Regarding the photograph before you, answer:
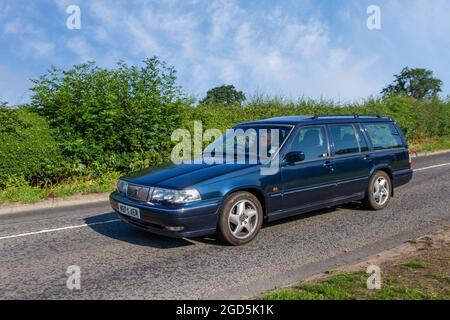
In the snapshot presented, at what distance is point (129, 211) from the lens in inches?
223

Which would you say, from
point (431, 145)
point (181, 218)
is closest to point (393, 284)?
point (181, 218)

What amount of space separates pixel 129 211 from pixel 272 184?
2046 mm

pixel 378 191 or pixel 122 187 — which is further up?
pixel 122 187

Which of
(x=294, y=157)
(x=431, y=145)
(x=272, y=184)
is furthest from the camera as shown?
(x=431, y=145)

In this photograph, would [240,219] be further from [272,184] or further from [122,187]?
[122,187]

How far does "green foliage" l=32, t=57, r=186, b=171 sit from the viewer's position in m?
10.9

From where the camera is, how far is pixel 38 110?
11.1 meters

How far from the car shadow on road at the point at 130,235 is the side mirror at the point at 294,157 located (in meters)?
1.87

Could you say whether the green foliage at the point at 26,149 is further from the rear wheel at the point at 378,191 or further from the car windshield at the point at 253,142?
the rear wheel at the point at 378,191

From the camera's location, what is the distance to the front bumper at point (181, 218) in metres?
5.16

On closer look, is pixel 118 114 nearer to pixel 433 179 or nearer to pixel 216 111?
pixel 216 111

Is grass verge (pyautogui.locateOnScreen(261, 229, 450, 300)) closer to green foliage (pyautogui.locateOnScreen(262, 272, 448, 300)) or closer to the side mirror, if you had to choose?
green foliage (pyautogui.locateOnScreen(262, 272, 448, 300))
